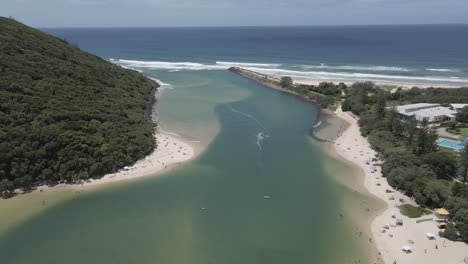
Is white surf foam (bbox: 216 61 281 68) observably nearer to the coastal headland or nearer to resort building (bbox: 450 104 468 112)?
resort building (bbox: 450 104 468 112)

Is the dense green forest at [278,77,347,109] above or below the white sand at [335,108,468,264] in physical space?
above

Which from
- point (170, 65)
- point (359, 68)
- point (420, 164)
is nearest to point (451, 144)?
point (420, 164)

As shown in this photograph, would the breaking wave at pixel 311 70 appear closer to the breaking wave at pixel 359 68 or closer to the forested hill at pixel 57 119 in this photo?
the breaking wave at pixel 359 68

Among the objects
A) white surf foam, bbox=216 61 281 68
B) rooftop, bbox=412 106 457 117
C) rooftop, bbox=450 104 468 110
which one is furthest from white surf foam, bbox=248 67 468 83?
rooftop, bbox=412 106 457 117

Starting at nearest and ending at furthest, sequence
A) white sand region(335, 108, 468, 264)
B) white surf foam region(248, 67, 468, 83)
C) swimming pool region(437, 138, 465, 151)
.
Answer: white sand region(335, 108, 468, 264), swimming pool region(437, 138, 465, 151), white surf foam region(248, 67, 468, 83)

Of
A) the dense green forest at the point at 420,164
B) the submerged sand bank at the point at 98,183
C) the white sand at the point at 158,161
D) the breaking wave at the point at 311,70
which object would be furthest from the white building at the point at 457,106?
the white sand at the point at 158,161
